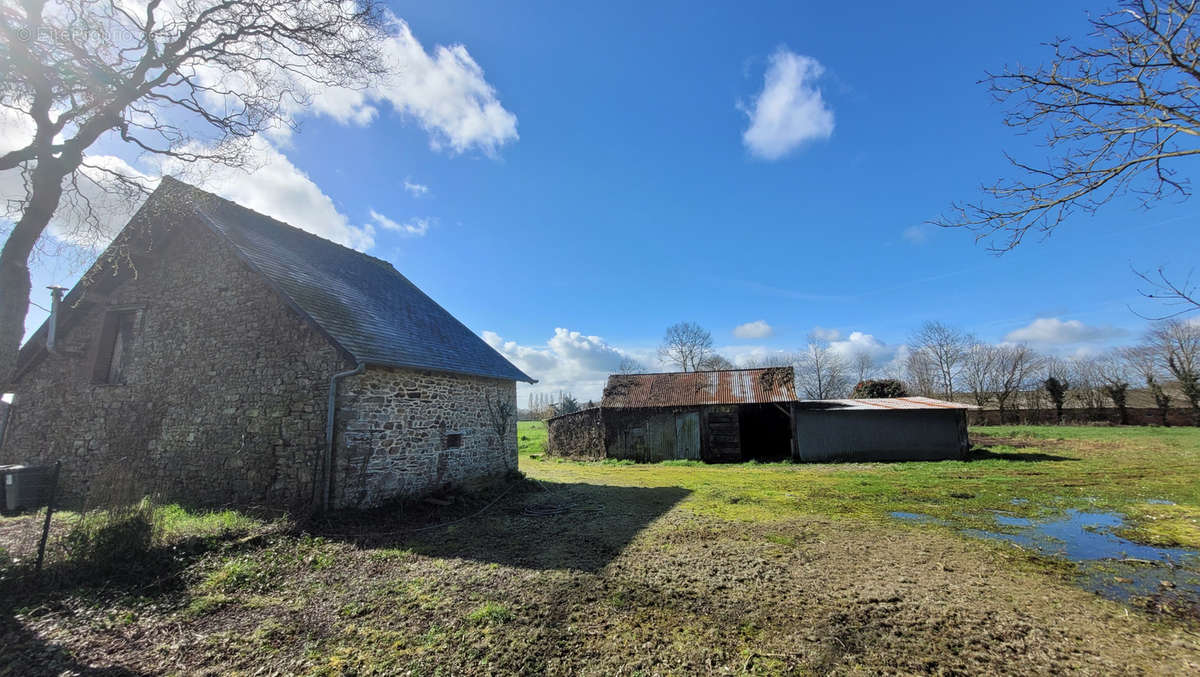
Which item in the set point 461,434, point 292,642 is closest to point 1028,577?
point 292,642

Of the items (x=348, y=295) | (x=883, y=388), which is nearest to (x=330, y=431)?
(x=348, y=295)

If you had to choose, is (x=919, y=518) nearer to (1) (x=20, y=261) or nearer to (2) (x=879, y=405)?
(2) (x=879, y=405)

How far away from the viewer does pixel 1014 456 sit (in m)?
17.6

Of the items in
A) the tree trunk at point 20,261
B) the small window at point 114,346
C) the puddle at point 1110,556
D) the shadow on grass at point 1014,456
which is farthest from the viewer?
the shadow on grass at point 1014,456

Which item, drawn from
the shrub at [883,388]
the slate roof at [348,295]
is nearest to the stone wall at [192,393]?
the slate roof at [348,295]

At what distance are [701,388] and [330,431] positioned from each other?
17199 mm

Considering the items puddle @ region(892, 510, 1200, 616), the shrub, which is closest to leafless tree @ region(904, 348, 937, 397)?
the shrub

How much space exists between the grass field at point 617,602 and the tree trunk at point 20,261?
10.8 feet

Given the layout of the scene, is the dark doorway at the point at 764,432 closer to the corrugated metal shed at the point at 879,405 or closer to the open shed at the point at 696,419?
the open shed at the point at 696,419

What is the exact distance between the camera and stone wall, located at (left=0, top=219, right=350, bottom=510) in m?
8.23

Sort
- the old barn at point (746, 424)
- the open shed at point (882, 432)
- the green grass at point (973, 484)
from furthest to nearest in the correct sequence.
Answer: the old barn at point (746, 424) < the open shed at point (882, 432) < the green grass at point (973, 484)

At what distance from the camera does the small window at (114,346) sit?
10.1 m

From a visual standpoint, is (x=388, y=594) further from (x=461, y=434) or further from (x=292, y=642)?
(x=461, y=434)

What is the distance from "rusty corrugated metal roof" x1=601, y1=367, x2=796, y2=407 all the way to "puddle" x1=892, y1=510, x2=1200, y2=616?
11.8 metres
